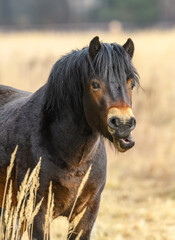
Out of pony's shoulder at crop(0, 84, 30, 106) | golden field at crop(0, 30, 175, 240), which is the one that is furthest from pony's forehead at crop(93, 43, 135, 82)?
pony's shoulder at crop(0, 84, 30, 106)

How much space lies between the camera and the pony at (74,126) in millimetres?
2816

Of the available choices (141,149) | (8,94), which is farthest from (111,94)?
(141,149)

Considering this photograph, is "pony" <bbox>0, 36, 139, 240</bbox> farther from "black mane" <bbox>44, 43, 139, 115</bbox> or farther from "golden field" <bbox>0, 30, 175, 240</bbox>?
"golden field" <bbox>0, 30, 175, 240</bbox>

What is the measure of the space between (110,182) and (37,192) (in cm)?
413

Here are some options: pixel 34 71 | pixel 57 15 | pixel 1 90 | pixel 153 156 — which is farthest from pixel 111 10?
pixel 1 90

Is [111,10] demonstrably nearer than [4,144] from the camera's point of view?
No

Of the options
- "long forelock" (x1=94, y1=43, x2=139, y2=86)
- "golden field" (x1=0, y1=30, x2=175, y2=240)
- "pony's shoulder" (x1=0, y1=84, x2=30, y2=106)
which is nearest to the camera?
"long forelock" (x1=94, y1=43, x2=139, y2=86)

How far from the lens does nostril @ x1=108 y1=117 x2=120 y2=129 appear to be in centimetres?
266

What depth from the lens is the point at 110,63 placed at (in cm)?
282

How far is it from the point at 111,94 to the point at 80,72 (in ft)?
0.91

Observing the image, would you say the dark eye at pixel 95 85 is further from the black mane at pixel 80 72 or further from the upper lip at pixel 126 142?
the upper lip at pixel 126 142

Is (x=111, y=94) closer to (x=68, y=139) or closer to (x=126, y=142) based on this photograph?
(x=126, y=142)

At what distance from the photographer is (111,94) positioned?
9.11 feet

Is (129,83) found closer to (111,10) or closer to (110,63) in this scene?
(110,63)
